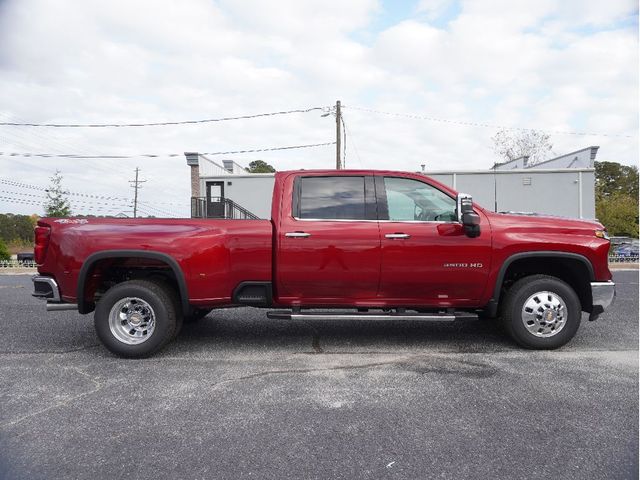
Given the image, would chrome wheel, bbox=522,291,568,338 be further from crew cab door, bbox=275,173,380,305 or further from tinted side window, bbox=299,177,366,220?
tinted side window, bbox=299,177,366,220

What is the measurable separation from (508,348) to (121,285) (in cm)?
399

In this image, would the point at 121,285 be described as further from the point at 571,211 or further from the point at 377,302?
the point at 571,211

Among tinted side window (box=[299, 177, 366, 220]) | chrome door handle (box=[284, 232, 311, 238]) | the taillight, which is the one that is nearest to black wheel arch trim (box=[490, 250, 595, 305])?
tinted side window (box=[299, 177, 366, 220])

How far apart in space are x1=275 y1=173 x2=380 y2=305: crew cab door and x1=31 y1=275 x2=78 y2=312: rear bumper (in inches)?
Result: 83.8

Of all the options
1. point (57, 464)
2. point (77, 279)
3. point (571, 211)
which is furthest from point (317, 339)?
point (571, 211)

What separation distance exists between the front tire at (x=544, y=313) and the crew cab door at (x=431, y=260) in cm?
42

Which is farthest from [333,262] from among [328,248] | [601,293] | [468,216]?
[601,293]

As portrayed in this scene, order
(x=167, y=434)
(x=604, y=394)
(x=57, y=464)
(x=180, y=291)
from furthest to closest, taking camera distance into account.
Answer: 1. (x=180, y=291)
2. (x=604, y=394)
3. (x=167, y=434)
4. (x=57, y=464)

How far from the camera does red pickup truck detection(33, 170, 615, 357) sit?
4.48 m

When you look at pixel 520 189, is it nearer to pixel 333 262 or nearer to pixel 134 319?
pixel 333 262

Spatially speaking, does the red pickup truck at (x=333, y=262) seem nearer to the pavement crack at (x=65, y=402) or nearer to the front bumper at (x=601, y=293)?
the front bumper at (x=601, y=293)

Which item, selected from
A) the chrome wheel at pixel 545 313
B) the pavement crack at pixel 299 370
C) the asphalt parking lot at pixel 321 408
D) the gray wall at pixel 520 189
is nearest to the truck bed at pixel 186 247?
the asphalt parking lot at pixel 321 408

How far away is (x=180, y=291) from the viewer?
4.48 meters

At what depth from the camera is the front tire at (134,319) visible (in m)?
4.46
